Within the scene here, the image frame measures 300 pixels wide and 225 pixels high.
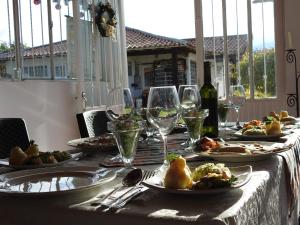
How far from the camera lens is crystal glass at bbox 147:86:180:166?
108cm

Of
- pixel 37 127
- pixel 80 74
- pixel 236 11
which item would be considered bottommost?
pixel 37 127

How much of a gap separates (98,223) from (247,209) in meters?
0.27

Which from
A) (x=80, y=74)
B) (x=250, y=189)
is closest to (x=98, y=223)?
(x=250, y=189)

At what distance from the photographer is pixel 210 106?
165cm

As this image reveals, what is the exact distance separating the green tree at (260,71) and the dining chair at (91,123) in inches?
104

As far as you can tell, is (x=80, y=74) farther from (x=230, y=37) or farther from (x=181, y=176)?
(x=181, y=176)

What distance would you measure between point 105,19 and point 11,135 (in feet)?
9.22

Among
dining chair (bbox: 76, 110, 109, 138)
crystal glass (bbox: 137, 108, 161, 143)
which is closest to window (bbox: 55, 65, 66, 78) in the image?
dining chair (bbox: 76, 110, 109, 138)

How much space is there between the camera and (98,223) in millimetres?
686

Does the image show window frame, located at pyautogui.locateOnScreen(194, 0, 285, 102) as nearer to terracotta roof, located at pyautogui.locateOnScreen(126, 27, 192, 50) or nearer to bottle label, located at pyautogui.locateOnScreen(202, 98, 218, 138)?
bottle label, located at pyautogui.locateOnScreen(202, 98, 218, 138)

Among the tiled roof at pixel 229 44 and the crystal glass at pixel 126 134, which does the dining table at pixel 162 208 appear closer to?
the crystal glass at pixel 126 134

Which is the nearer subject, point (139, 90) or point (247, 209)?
point (247, 209)

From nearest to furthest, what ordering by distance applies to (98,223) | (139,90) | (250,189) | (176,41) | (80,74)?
(98,223) < (250,189) < (80,74) < (176,41) < (139,90)

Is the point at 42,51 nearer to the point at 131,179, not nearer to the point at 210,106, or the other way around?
the point at 210,106
